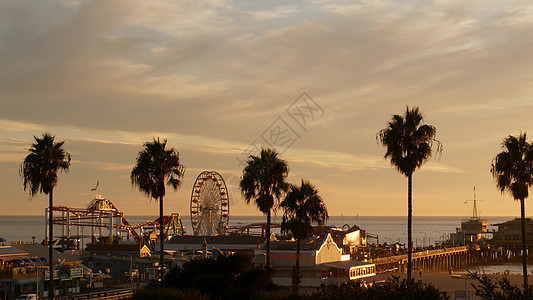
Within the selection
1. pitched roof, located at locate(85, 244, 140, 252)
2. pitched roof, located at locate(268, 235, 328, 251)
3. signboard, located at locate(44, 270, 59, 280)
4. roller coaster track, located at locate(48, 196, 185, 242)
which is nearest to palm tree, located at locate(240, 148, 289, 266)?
pitched roof, located at locate(268, 235, 328, 251)

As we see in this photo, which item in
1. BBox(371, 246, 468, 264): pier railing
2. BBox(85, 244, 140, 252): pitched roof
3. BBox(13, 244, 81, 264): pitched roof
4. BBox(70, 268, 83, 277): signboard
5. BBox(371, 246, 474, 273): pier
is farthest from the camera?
BBox(371, 246, 474, 273): pier

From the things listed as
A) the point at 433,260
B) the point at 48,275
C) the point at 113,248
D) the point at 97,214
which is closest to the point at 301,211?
the point at 48,275

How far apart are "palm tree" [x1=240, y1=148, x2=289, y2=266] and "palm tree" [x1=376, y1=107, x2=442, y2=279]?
10809 mm

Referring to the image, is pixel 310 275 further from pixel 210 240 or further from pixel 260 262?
pixel 210 240

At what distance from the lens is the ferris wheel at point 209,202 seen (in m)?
128

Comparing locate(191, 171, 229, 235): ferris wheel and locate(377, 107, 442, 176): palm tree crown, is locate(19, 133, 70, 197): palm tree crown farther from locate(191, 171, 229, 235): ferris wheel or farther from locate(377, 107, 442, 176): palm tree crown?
locate(191, 171, 229, 235): ferris wheel

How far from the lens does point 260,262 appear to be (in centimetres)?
7350

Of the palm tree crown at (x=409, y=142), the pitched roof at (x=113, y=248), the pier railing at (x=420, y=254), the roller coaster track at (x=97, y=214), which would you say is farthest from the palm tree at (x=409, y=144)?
the roller coaster track at (x=97, y=214)

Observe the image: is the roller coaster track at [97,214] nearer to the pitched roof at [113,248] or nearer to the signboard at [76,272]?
the pitched roof at [113,248]

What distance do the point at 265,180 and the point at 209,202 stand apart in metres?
73.4

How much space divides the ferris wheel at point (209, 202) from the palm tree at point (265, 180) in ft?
229

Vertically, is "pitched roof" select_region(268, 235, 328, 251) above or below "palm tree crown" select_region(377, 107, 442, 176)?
below

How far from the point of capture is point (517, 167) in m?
51.8

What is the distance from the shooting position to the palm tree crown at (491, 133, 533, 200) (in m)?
51.4
